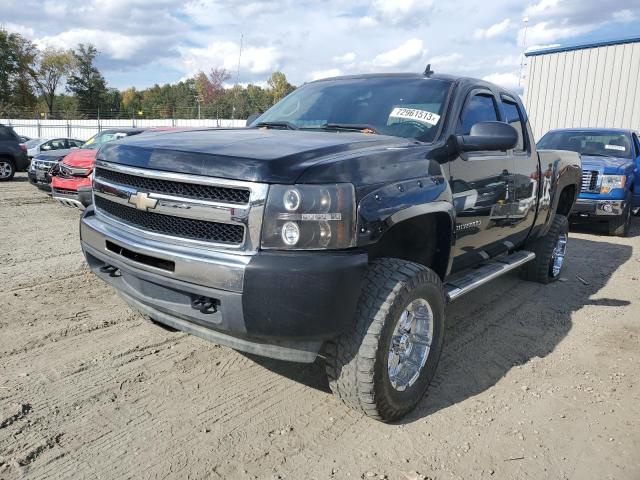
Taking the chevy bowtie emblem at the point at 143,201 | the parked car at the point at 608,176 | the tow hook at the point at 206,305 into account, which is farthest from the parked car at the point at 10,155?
the tow hook at the point at 206,305

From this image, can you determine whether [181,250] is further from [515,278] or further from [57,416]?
[515,278]

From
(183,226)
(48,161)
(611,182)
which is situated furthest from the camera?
(48,161)

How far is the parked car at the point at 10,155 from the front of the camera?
14883mm

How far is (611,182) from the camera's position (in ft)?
27.3

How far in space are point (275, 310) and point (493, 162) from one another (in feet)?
7.64

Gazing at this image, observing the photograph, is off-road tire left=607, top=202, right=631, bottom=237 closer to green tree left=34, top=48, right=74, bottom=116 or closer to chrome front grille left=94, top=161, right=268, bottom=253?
chrome front grille left=94, top=161, right=268, bottom=253

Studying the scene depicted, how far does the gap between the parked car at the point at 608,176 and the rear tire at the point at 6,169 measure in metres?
14.6

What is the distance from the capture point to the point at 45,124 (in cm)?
3938

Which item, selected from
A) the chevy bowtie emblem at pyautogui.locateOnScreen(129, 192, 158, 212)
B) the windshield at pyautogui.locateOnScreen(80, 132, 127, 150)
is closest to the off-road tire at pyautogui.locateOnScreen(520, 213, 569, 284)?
the chevy bowtie emblem at pyautogui.locateOnScreen(129, 192, 158, 212)

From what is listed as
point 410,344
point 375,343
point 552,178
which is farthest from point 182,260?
point 552,178

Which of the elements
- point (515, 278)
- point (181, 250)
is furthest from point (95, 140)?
point (181, 250)

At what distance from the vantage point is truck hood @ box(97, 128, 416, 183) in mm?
2330

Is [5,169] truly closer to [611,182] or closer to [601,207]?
[601,207]

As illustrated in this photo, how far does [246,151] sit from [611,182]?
7.77m
